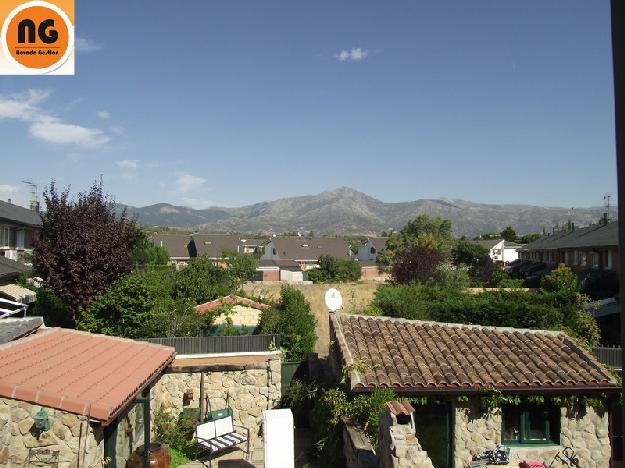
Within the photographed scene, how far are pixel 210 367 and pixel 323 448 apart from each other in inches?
190

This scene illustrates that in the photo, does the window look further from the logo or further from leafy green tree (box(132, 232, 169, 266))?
leafy green tree (box(132, 232, 169, 266))

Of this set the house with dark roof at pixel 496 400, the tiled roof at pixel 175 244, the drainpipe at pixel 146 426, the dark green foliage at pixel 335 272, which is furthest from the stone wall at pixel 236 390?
the tiled roof at pixel 175 244

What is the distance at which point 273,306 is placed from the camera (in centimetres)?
2484

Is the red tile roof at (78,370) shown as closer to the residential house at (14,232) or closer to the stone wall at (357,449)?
the stone wall at (357,449)

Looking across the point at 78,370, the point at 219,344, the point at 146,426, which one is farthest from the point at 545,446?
the point at 219,344

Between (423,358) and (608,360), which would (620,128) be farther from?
(608,360)

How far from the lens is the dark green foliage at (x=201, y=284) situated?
26.5m

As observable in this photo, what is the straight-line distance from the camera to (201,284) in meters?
26.8

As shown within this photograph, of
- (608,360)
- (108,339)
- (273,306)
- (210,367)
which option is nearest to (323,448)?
(210,367)

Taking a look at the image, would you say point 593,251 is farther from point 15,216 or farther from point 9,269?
point 15,216

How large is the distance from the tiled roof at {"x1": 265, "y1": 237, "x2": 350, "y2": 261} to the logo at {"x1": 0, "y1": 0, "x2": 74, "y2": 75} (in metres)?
76.1

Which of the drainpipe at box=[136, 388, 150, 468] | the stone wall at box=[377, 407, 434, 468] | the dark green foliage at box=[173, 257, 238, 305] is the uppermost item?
the dark green foliage at box=[173, 257, 238, 305]

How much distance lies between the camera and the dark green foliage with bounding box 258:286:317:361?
20.6m

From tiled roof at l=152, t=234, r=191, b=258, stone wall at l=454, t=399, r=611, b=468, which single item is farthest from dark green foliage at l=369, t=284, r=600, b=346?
tiled roof at l=152, t=234, r=191, b=258
